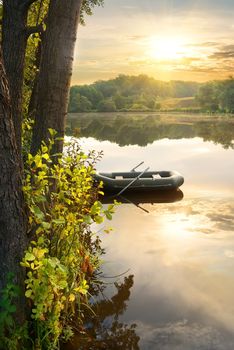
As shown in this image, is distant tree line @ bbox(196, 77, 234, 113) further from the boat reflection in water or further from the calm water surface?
the boat reflection in water

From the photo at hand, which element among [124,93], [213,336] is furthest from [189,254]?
[124,93]

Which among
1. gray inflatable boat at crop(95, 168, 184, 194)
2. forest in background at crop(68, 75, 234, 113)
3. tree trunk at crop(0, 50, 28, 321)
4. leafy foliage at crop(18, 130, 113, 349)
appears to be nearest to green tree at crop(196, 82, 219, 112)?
forest in background at crop(68, 75, 234, 113)

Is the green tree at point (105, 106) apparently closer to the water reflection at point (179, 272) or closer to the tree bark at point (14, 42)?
the water reflection at point (179, 272)

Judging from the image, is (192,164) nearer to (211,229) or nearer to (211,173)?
(211,173)

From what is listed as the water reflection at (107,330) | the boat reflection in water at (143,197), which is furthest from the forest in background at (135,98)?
the water reflection at (107,330)

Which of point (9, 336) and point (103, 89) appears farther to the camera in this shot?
point (103, 89)

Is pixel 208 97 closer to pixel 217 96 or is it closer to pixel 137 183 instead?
pixel 217 96

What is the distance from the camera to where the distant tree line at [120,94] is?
106188mm

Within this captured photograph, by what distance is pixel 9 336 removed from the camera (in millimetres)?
4016

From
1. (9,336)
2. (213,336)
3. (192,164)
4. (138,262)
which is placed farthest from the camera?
(192,164)

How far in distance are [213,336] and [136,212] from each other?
270 inches

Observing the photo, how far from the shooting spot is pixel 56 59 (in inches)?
194

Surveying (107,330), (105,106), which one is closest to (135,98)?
(105,106)

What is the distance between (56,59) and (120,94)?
444 ft
